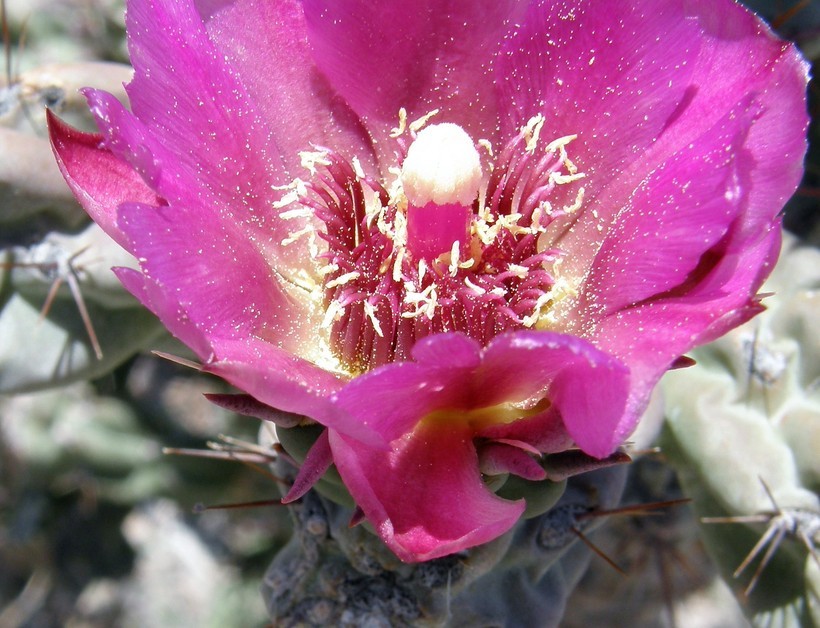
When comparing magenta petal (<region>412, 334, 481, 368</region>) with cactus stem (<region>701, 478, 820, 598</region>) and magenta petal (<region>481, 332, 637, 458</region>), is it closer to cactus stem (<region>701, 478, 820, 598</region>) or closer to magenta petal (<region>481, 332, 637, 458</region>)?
magenta petal (<region>481, 332, 637, 458</region>)

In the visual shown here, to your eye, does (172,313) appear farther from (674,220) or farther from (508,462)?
(674,220)

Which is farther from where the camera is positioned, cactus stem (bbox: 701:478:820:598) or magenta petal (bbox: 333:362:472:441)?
cactus stem (bbox: 701:478:820:598)

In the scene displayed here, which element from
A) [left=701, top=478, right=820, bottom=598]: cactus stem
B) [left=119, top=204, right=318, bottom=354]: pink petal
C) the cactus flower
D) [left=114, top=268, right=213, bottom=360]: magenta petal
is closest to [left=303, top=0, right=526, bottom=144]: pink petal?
the cactus flower

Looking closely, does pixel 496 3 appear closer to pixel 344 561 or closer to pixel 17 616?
pixel 344 561

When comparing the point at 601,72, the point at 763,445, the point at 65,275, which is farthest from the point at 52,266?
the point at 763,445

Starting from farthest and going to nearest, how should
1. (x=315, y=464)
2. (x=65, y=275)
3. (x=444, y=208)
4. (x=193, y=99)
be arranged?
(x=65, y=275) → (x=444, y=208) → (x=193, y=99) → (x=315, y=464)

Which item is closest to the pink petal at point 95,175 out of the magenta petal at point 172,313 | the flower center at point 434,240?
the magenta petal at point 172,313

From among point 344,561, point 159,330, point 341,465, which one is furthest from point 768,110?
point 159,330
